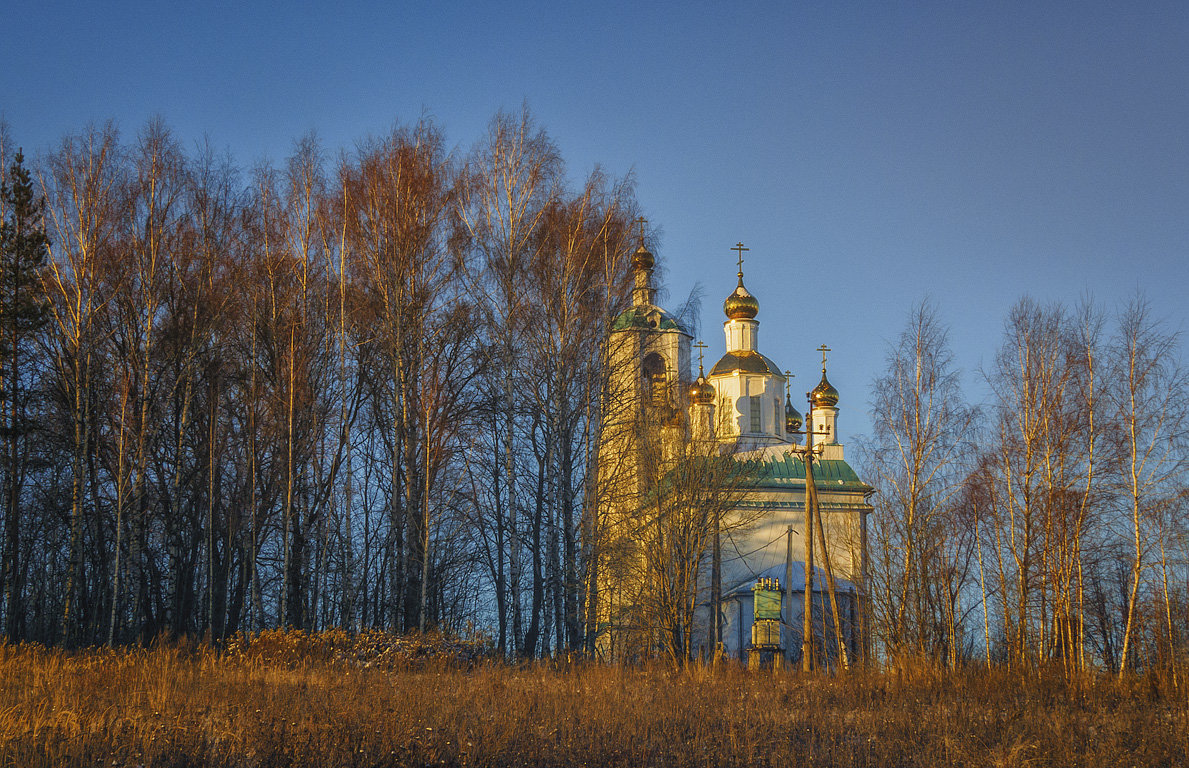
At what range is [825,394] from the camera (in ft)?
129

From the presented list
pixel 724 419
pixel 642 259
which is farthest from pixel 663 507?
pixel 642 259

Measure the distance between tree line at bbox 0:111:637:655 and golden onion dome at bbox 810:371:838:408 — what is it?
18742 millimetres

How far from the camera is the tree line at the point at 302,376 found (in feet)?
65.7

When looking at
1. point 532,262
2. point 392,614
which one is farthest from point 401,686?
point 532,262

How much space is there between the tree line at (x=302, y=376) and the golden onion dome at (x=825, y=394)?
1874 cm

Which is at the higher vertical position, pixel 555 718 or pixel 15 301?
pixel 15 301

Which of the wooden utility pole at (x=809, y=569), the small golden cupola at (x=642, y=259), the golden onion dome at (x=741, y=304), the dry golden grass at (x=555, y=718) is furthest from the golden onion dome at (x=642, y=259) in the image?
the golden onion dome at (x=741, y=304)

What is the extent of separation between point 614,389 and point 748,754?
13.6m

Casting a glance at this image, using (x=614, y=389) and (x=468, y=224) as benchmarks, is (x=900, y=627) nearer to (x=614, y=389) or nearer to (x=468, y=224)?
→ (x=614, y=389)

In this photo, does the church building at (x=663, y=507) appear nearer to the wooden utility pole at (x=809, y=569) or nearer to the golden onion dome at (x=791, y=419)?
the wooden utility pole at (x=809, y=569)

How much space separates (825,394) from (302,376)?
23764 mm

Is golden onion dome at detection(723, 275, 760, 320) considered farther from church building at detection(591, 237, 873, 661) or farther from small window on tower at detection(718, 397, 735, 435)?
small window on tower at detection(718, 397, 735, 435)

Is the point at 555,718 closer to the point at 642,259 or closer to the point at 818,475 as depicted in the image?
the point at 642,259

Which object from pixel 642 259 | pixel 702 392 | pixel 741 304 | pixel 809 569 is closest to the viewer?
pixel 809 569
